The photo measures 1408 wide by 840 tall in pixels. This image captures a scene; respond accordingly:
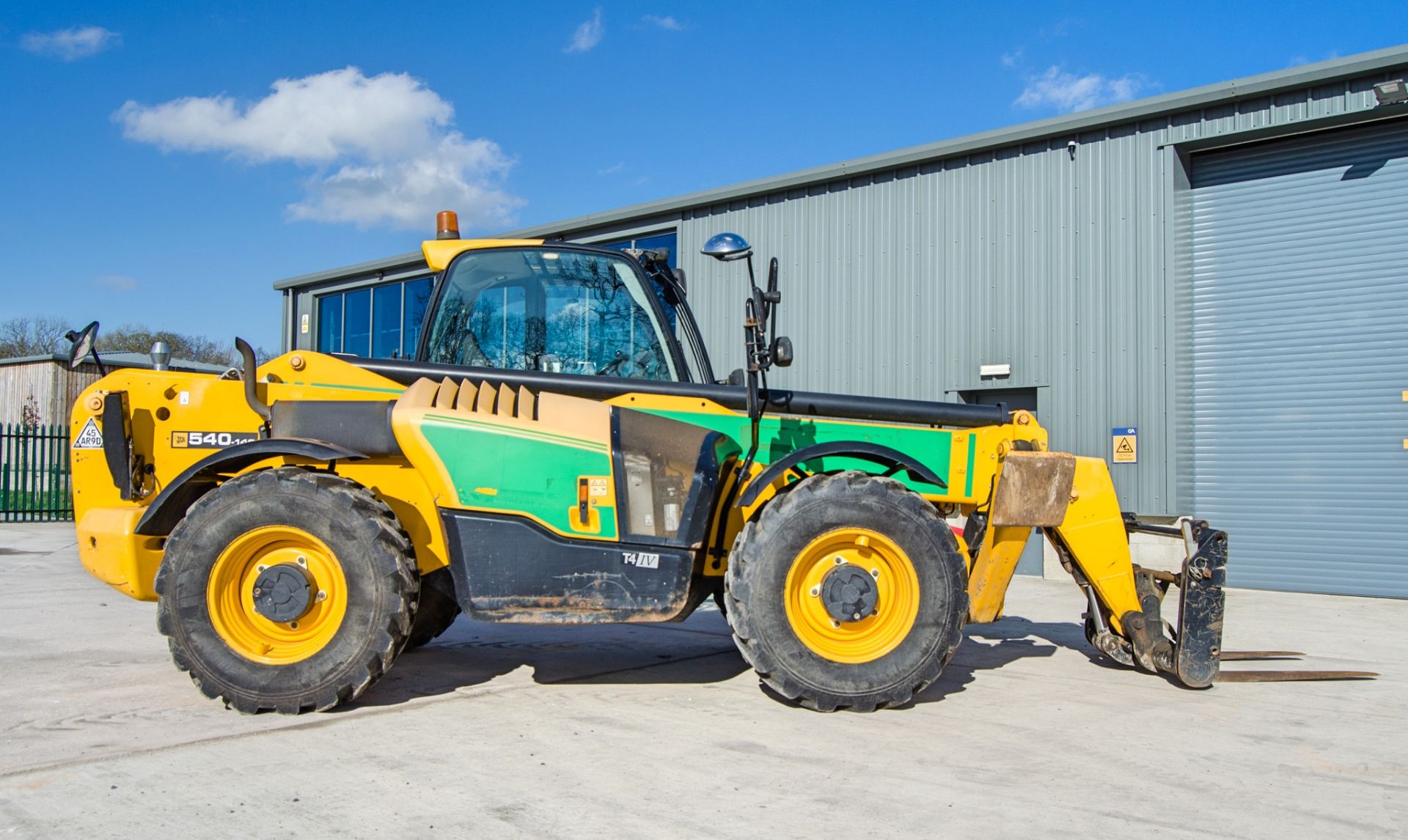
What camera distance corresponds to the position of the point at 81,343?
5656 millimetres

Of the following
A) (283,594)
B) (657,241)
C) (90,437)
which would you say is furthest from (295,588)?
(657,241)

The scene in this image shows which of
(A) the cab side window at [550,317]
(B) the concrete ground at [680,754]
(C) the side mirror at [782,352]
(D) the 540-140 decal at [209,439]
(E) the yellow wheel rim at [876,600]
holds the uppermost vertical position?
(A) the cab side window at [550,317]

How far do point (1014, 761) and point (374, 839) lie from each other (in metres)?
2.58

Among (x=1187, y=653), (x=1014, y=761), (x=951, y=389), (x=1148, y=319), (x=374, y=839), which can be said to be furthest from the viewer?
(x=951, y=389)

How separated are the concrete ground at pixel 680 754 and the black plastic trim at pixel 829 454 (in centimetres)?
111

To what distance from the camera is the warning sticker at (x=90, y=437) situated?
18.0 feet

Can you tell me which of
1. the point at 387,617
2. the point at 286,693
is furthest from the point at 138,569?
the point at 387,617

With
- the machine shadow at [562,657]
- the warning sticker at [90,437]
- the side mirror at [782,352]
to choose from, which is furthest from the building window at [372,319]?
the side mirror at [782,352]

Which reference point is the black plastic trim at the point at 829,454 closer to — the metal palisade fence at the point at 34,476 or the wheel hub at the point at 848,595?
the wheel hub at the point at 848,595

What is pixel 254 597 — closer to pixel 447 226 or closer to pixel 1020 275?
pixel 447 226

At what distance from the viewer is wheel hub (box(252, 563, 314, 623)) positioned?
16.5 ft

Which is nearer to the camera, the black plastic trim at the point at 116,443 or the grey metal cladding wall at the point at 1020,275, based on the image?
the black plastic trim at the point at 116,443

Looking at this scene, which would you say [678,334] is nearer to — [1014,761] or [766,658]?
[766,658]

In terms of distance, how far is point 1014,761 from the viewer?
4.45 metres
